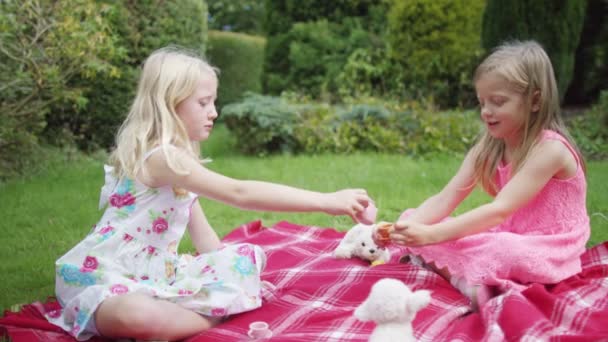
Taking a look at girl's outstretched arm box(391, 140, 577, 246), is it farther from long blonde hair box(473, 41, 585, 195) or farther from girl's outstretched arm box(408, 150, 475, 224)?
girl's outstretched arm box(408, 150, 475, 224)

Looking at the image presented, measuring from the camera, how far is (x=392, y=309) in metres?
2.04

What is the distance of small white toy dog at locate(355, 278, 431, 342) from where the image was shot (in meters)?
2.03

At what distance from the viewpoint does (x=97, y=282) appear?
2504 millimetres

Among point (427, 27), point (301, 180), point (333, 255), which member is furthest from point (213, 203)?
point (427, 27)

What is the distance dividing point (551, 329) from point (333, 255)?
132 centimetres

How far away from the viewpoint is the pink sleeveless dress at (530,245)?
9.11 feet

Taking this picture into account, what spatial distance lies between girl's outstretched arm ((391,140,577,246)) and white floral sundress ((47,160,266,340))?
2.41 feet

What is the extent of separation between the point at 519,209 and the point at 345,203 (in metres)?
0.98

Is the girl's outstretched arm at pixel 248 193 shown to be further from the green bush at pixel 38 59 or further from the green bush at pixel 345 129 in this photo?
the green bush at pixel 345 129

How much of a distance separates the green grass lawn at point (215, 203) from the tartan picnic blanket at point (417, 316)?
32.8 inches

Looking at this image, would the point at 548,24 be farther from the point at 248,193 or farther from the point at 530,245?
the point at 248,193

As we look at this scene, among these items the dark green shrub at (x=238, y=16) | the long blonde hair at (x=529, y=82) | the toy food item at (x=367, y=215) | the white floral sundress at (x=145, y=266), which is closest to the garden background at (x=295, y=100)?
the white floral sundress at (x=145, y=266)

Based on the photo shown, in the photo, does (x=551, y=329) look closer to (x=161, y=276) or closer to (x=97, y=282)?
(x=161, y=276)

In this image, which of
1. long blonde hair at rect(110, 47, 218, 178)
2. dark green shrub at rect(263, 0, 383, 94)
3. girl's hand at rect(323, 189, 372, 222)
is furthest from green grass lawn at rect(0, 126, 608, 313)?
dark green shrub at rect(263, 0, 383, 94)
